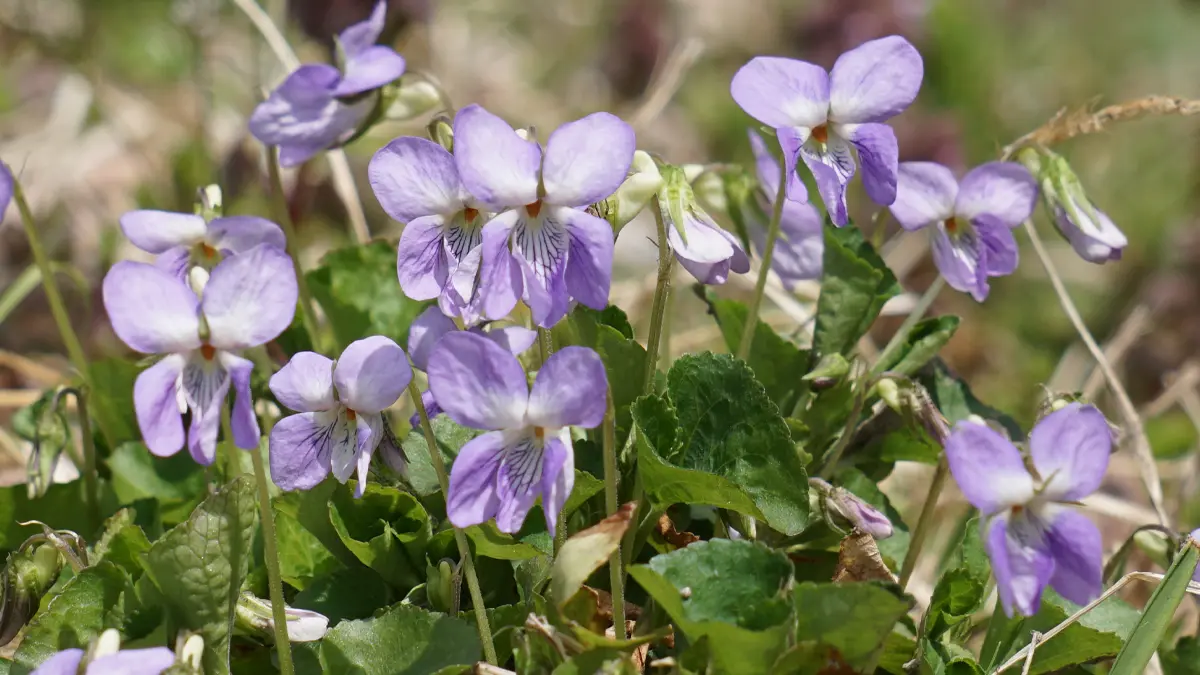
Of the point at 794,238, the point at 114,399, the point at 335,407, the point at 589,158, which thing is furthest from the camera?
the point at 114,399

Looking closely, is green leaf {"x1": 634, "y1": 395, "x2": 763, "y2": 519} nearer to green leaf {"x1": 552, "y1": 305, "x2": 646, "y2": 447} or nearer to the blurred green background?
green leaf {"x1": 552, "y1": 305, "x2": 646, "y2": 447}

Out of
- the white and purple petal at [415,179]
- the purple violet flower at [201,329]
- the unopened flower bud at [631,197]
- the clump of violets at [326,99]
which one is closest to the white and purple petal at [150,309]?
the purple violet flower at [201,329]

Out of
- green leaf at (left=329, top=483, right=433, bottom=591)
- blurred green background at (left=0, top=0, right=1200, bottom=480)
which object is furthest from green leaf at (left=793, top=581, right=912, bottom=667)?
blurred green background at (left=0, top=0, right=1200, bottom=480)

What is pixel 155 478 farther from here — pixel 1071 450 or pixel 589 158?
pixel 1071 450

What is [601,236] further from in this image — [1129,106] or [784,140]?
[1129,106]

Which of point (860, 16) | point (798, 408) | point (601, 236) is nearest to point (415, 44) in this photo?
point (860, 16)

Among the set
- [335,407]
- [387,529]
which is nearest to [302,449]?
[335,407]

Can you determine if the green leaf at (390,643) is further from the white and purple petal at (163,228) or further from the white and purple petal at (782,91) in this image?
the white and purple petal at (782,91)
